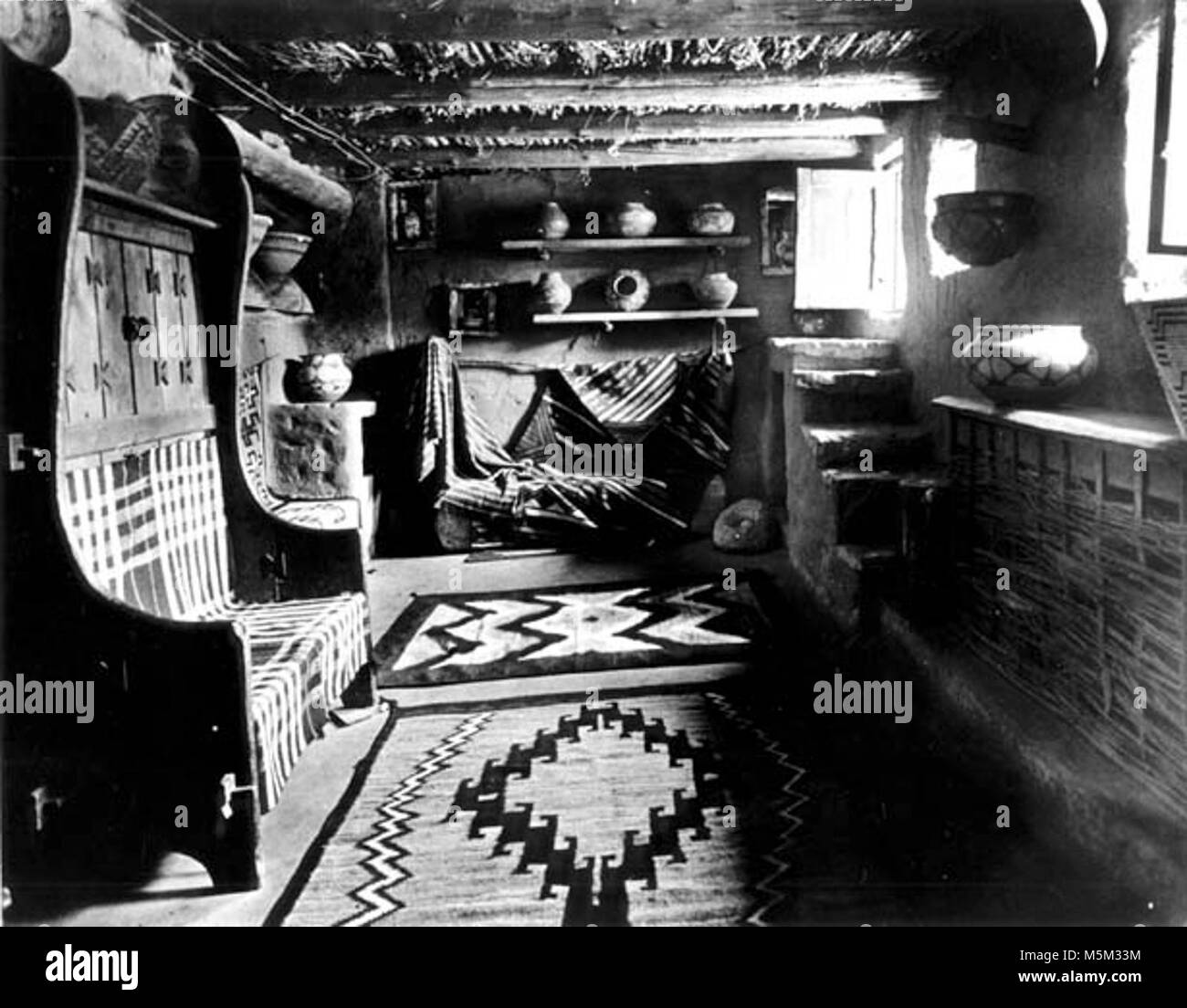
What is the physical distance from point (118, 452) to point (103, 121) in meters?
0.88

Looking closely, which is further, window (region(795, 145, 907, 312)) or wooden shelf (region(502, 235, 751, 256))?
wooden shelf (region(502, 235, 751, 256))

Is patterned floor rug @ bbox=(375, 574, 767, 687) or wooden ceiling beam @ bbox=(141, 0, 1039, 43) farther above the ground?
wooden ceiling beam @ bbox=(141, 0, 1039, 43)

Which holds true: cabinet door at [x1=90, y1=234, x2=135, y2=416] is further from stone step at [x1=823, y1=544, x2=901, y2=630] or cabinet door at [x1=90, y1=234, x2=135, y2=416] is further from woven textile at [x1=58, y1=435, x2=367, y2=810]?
stone step at [x1=823, y1=544, x2=901, y2=630]

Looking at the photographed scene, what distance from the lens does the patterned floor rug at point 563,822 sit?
7.41 ft

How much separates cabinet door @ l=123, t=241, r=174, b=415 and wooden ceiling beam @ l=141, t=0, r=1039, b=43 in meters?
0.99

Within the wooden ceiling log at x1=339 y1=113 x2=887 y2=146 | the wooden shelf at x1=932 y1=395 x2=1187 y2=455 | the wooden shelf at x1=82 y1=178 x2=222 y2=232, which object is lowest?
the wooden shelf at x1=932 y1=395 x2=1187 y2=455

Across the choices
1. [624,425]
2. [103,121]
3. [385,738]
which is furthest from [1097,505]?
[624,425]

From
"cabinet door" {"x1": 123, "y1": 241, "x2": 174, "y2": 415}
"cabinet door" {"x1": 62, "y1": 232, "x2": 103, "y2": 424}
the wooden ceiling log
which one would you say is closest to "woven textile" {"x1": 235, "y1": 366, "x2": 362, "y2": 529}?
"cabinet door" {"x1": 123, "y1": 241, "x2": 174, "y2": 415}

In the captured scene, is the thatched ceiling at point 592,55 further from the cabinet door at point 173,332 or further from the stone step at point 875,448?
the stone step at point 875,448

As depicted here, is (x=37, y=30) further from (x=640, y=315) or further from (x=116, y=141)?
(x=640, y=315)

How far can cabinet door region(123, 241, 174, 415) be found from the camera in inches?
109

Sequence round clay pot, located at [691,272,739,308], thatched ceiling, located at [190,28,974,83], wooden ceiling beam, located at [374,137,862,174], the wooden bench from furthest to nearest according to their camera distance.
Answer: round clay pot, located at [691,272,739,308], wooden ceiling beam, located at [374,137,862,174], thatched ceiling, located at [190,28,974,83], the wooden bench

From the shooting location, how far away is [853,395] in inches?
201

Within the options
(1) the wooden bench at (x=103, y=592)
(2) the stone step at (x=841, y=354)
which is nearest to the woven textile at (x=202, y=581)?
(1) the wooden bench at (x=103, y=592)
